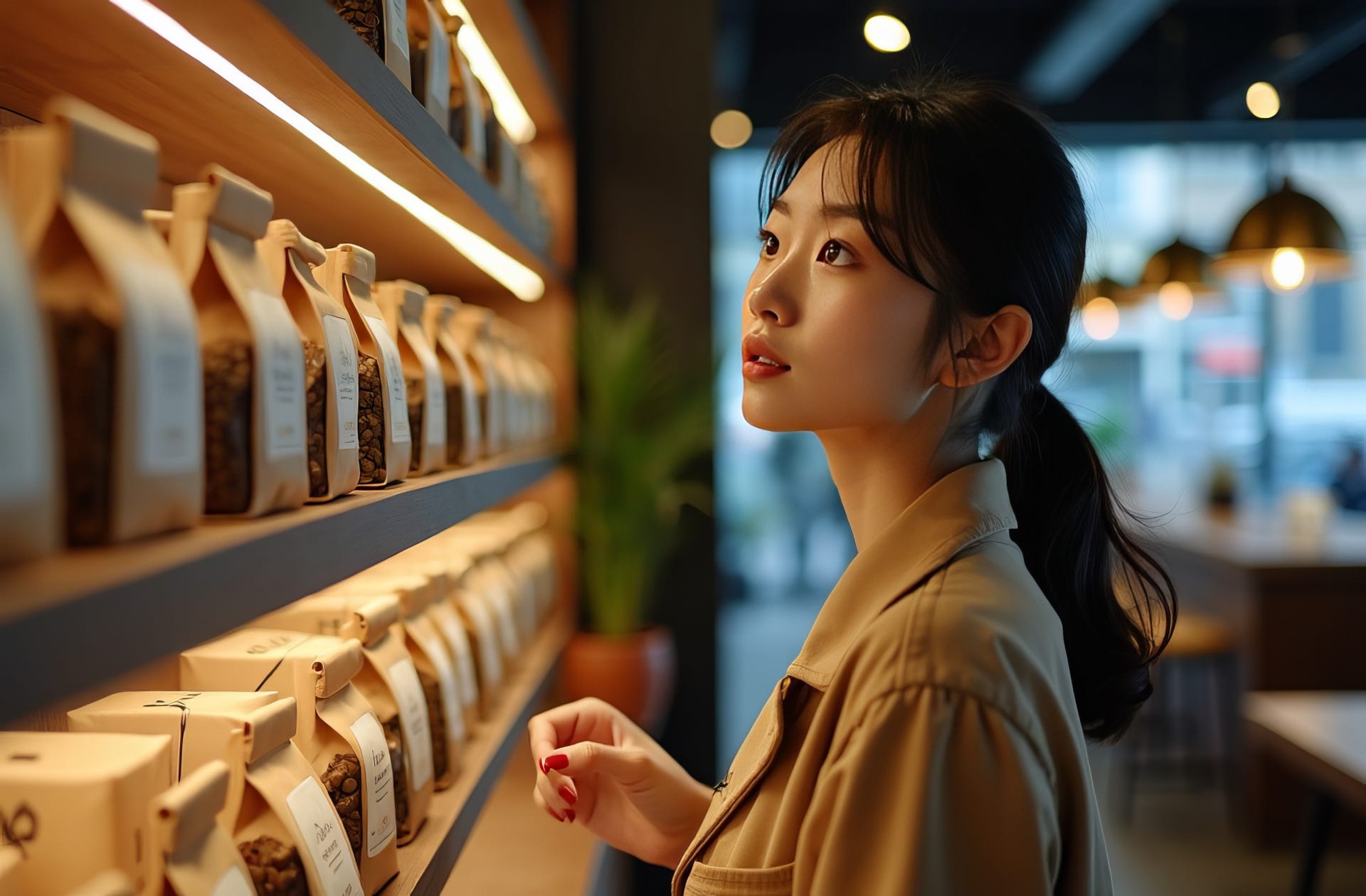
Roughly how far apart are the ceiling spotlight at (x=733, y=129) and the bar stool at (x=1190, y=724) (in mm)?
3612

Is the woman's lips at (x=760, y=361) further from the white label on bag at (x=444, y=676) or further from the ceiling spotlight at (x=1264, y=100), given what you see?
the ceiling spotlight at (x=1264, y=100)

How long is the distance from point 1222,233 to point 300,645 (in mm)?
7067

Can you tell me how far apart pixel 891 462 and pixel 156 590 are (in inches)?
30.0

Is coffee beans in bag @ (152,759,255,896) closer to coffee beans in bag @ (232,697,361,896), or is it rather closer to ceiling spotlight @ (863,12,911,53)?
coffee beans in bag @ (232,697,361,896)

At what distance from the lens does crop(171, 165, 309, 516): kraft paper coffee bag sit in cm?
73

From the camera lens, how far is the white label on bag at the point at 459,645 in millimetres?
1522

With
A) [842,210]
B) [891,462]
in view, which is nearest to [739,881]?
[891,462]

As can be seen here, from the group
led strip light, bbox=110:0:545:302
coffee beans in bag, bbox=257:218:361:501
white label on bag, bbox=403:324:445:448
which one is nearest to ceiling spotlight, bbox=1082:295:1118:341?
led strip light, bbox=110:0:545:302

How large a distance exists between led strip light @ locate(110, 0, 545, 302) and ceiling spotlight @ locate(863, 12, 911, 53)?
122cm

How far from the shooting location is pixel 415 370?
132 cm

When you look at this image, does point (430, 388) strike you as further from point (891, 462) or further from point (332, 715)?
point (891, 462)

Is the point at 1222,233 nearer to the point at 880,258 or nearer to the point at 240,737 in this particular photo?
the point at 880,258

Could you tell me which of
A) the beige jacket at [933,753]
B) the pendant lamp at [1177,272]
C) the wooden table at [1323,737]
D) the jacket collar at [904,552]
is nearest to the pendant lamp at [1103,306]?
the pendant lamp at [1177,272]

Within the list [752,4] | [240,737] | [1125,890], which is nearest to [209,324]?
[240,737]
